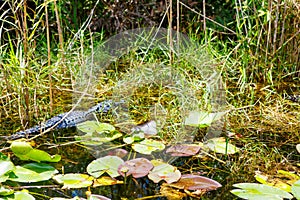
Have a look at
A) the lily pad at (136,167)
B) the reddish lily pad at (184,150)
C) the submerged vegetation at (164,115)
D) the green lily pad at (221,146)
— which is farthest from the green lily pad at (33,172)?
the green lily pad at (221,146)

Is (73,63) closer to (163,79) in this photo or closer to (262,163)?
(163,79)

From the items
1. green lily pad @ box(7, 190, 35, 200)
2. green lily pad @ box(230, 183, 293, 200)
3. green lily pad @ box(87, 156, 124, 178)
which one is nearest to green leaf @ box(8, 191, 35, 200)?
green lily pad @ box(7, 190, 35, 200)

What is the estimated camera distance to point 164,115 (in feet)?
6.36

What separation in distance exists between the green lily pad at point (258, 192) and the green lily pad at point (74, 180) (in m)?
0.45

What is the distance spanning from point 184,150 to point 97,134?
13.8 inches

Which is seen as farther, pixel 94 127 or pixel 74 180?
pixel 94 127

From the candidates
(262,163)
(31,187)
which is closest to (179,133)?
(262,163)

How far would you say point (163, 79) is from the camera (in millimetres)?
2199

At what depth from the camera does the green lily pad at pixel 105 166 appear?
1514mm

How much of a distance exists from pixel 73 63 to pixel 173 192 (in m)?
1.09

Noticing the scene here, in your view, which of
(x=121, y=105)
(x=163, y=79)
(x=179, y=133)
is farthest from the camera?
(x=163, y=79)

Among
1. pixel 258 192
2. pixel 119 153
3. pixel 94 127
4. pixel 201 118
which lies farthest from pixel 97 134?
pixel 258 192

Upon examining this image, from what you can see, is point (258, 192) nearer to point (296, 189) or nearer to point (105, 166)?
point (296, 189)

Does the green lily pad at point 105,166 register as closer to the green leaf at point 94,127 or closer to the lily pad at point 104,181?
the lily pad at point 104,181
